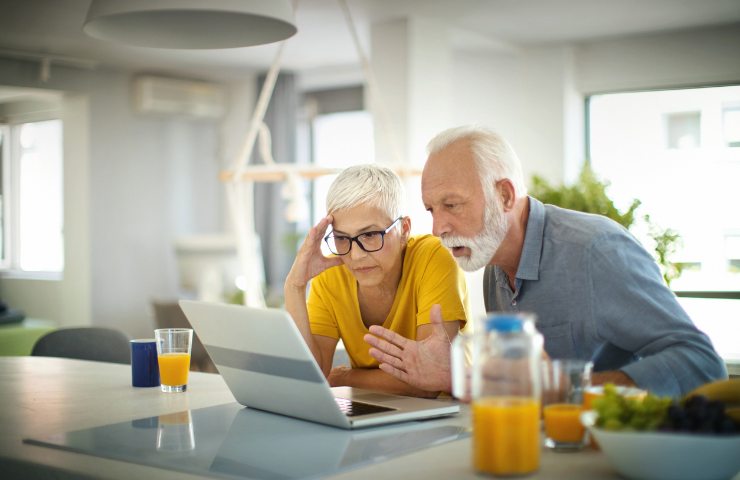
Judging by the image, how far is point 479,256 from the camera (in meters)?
2.23

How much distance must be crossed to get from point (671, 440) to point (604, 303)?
2.78 ft

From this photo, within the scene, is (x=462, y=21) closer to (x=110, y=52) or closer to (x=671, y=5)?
(x=671, y=5)

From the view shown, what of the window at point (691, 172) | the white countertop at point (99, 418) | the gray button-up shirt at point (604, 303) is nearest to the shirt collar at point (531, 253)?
the gray button-up shirt at point (604, 303)

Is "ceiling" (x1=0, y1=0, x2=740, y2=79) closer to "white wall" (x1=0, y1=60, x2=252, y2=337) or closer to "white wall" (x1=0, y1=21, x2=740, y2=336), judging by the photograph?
"white wall" (x1=0, y1=21, x2=740, y2=336)

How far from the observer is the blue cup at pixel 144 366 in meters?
2.46

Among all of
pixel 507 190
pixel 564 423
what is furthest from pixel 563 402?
pixel 507 190

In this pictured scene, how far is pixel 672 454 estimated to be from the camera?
4.15 ft

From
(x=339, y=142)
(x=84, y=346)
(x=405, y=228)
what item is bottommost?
(x=84, y=346)

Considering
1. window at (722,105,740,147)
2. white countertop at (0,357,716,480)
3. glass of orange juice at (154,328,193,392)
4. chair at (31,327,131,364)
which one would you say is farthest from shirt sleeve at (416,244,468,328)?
window at (722,105,740,147)

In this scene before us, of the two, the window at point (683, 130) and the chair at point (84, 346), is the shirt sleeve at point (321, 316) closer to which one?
the chair at point (84, 346)

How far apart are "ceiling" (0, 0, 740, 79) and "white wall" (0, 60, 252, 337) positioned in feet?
1.27

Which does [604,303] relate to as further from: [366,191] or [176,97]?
[176,97]

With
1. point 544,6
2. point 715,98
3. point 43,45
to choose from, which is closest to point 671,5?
point 544,6

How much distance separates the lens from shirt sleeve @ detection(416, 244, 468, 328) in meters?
2.40
